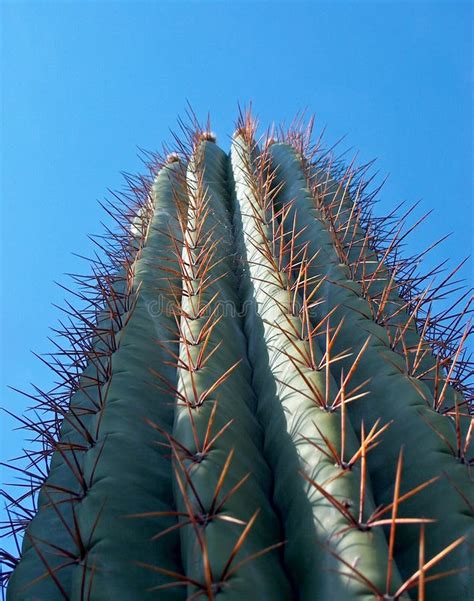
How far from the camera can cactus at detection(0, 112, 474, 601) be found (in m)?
1.67

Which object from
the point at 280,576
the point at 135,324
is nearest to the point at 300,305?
the point at 135,324

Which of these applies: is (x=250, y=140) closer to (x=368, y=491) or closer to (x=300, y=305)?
(x=300, y=305)

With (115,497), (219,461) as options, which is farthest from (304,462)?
(115,497)

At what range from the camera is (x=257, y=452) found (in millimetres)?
2189

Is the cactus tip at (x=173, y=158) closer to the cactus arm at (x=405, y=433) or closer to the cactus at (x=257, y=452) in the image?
the cactus at (x=257, y=452)

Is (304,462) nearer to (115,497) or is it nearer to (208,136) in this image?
(115,497)

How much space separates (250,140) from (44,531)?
3459 millimetres

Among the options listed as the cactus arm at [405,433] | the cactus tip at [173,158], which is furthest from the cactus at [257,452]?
the cactus tip at [173,158]

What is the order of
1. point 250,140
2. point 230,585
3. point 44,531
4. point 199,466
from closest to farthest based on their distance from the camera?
point 230,585
point 199,466
point 44,531
point 250,140

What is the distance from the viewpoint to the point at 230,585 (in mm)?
1560

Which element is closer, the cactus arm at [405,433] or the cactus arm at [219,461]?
the cactus arm at [219,461]

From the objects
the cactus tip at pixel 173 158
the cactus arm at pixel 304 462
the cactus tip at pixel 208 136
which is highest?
the cactus tip at pixel 208 136

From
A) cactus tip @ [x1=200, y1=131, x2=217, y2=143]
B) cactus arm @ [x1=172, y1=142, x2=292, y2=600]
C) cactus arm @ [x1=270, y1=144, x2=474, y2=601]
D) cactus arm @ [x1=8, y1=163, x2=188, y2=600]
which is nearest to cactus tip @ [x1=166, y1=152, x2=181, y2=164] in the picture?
cactus tip @ [x1=200, y1=131, x2=217, y2=143]

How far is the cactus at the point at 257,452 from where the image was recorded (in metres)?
1.67
